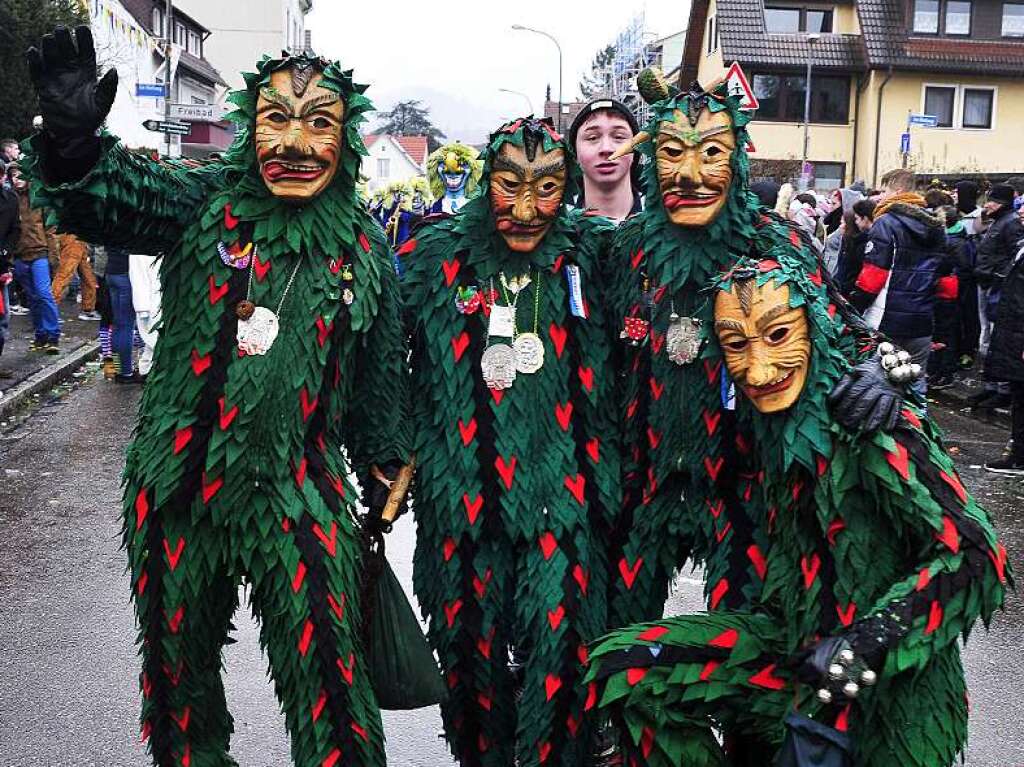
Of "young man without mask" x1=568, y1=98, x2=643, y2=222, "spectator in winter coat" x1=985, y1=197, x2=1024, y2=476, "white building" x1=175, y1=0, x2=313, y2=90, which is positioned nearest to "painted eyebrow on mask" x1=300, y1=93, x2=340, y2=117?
"young man without mask" x1=568, y1=98, x2=643, y2=222

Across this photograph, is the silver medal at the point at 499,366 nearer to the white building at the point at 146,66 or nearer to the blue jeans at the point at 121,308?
the white building at the point at 146,66

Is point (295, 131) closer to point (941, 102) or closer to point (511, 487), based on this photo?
point (511, 487)

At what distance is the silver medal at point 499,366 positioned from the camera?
3.74 meters

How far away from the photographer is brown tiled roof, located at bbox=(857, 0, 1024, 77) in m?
35.3

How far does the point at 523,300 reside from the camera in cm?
378

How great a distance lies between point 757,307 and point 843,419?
1.15 feet

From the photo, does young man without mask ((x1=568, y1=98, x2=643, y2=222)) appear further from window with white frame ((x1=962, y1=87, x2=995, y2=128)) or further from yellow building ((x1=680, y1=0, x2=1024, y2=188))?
window with white frame ((x1=962, y1=87, x2=995, y2=128))

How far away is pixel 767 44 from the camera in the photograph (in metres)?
36.3

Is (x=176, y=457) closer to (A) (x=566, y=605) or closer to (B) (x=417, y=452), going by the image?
(B) (x=417, y=452)

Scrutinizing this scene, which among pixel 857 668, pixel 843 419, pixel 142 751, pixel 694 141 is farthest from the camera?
pixel 142 751

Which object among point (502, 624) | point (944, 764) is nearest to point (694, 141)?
point (502, 624)

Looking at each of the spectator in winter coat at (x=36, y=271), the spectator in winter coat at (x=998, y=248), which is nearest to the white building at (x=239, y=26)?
the spectator in winter coat at (x=36, y=271)

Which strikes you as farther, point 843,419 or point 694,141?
point 694,141

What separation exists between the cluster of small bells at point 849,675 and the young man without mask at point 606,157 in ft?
8.26
